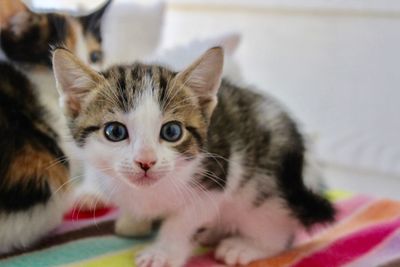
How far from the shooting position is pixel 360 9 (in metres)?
1.71

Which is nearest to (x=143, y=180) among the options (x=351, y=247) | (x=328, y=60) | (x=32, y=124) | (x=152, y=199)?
(x=152, y=199)

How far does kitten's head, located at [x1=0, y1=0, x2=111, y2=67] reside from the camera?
3.68 ft

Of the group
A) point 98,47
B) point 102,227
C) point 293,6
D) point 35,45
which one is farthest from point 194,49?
point 293,6

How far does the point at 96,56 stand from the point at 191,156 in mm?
485

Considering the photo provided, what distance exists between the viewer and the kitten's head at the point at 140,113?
82 cm

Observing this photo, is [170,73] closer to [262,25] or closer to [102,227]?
[102,227]

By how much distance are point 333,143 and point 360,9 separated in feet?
1.42

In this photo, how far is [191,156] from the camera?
2.89 feet

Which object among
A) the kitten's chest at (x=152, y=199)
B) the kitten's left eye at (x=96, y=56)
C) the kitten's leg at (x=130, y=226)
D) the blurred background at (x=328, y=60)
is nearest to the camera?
the kitten's chest at (x=152, y=199)

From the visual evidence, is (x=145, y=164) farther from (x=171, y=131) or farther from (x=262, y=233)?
(x=262, y=233)

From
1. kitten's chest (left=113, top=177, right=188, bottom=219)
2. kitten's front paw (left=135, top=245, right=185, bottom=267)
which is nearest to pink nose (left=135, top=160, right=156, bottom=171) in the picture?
kitten's chest (left=113, top=177, right=188, bottom=219)

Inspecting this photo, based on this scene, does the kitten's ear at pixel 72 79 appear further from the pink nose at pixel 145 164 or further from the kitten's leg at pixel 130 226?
the kitten's leg at pixel 130 226

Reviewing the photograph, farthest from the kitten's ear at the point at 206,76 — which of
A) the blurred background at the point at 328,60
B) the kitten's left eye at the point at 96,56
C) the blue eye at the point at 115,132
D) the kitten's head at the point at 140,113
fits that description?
the blurred background at the point at 328,60

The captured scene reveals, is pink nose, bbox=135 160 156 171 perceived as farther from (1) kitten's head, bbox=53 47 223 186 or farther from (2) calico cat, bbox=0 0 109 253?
(2) calico cat, bbox=0 0 109 253
